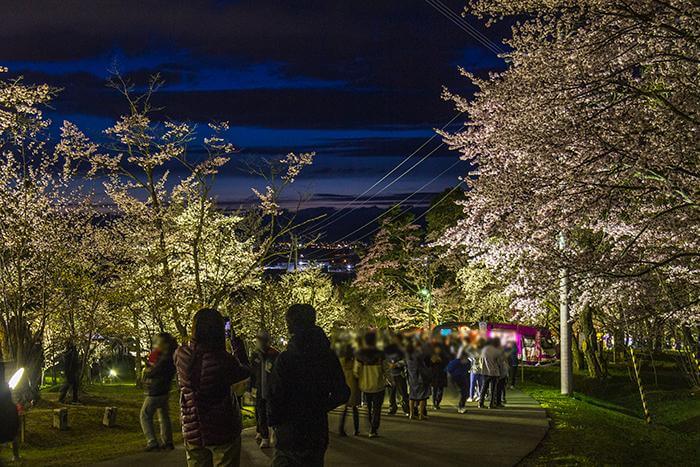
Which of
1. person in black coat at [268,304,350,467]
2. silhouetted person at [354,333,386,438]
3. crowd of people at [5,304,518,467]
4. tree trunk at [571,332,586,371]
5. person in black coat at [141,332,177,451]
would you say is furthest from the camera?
tree trunk at [571,332,586,371]

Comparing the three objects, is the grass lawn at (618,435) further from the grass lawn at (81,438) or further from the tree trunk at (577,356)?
the tree trunk at (577,356)

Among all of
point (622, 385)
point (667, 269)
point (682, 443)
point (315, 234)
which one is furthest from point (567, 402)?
point (622, 385)

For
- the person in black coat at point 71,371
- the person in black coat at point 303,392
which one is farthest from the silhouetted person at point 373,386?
the person in black coat at point 71,371

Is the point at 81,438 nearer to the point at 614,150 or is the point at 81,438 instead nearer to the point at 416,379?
the point at 416,379

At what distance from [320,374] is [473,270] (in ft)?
122

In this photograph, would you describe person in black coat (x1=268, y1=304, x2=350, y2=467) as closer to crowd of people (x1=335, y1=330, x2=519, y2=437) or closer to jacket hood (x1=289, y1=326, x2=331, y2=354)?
jacket hood (x1=289, y1=326, x2=331, y2=354)

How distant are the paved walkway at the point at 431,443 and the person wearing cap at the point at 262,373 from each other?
230 mm

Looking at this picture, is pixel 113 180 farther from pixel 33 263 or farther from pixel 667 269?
pixel 667 269

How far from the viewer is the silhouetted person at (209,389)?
22.1ft

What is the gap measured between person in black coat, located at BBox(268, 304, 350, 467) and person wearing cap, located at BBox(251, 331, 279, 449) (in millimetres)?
3722

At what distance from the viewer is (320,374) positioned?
234 inches

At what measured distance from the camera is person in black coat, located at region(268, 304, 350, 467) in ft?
19.3

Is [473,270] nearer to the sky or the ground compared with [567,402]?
nearer to the sky

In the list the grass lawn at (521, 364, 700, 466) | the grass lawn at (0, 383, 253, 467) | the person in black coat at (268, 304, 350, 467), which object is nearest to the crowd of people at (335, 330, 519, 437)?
the person in black coat at (268, 304, 350, 467)
